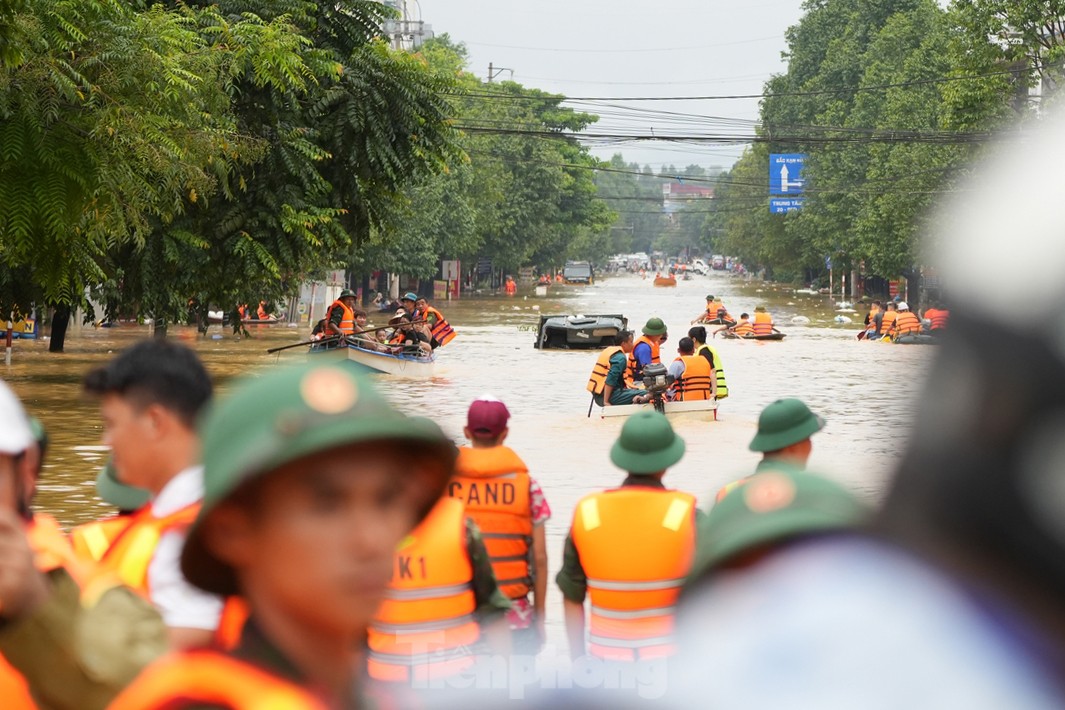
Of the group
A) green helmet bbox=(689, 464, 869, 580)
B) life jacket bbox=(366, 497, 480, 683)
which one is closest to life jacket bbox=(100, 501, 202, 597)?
life jacket bbox=(366, 497, 480, 683)

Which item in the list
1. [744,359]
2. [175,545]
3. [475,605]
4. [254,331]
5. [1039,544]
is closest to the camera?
[1039,544]

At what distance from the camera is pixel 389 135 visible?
2716 centimetres

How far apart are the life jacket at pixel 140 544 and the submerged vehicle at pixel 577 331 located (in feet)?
Answer: 133

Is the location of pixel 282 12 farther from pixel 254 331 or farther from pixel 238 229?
pixel 254 331

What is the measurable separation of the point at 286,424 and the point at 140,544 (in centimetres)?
195

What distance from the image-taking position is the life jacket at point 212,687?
1.45 meters

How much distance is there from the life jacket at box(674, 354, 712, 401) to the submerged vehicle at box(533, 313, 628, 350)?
69.1 feet

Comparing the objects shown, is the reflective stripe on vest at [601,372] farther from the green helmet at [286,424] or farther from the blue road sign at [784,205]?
the blue road sign at [784,205]

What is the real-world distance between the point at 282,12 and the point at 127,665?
24150 millimetres

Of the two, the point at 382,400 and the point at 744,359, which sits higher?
the point at 382,400

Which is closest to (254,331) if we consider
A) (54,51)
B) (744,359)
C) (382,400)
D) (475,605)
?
(744,359)

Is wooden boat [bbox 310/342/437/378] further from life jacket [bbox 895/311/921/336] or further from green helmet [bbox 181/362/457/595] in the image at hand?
green helmet [bbox 181/362/457/595]

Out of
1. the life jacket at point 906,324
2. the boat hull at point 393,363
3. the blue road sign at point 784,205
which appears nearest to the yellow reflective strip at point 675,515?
the boat hull at point 393,363

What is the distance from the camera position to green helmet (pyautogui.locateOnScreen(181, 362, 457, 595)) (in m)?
1.55
